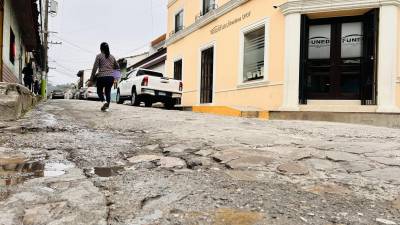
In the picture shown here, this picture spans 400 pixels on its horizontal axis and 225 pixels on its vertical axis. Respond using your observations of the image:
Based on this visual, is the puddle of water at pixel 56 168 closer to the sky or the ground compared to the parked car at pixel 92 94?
closer to the ground

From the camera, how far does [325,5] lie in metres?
11.9

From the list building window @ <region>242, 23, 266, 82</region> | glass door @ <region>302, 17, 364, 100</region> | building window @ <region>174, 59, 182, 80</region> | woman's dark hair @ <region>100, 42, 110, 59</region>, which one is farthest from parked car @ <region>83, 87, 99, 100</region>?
glass door @ <region>302, 17, 364, 100</region>

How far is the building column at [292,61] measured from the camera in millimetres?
12039

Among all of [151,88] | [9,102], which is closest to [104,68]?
[9,102]

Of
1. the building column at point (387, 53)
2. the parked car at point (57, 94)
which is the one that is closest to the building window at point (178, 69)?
the building column at point (387, 53)

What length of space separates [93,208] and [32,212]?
364mm

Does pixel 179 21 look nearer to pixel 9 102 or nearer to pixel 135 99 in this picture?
pixel 135 99

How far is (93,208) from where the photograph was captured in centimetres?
254

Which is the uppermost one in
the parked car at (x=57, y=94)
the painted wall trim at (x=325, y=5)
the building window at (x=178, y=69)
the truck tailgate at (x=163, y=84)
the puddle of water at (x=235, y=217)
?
the painted wall trim at (x=325, y=5)

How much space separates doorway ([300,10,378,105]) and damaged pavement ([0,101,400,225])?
22.3 feet

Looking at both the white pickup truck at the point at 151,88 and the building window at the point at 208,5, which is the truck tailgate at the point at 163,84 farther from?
the building window at the point at 208,5

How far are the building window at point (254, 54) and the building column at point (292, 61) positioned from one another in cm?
136

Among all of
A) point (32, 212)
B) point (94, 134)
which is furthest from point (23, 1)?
point (32, 212)

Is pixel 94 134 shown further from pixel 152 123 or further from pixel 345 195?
pixel 345 195
